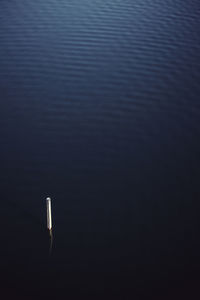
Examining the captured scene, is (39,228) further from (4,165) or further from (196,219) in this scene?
(196,219)

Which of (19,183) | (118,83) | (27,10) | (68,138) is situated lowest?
(19,183)

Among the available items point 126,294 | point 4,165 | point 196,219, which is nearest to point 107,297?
point 126,294

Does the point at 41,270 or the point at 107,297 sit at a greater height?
the point at 41,270

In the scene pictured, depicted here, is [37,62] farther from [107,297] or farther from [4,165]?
[107,297]

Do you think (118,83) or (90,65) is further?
(90,65)

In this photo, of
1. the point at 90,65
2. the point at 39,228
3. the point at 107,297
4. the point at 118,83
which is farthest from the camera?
the point at 90,65

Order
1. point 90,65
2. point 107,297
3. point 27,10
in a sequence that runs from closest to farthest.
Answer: point 107,297 → point 90,65 → point 27,10
